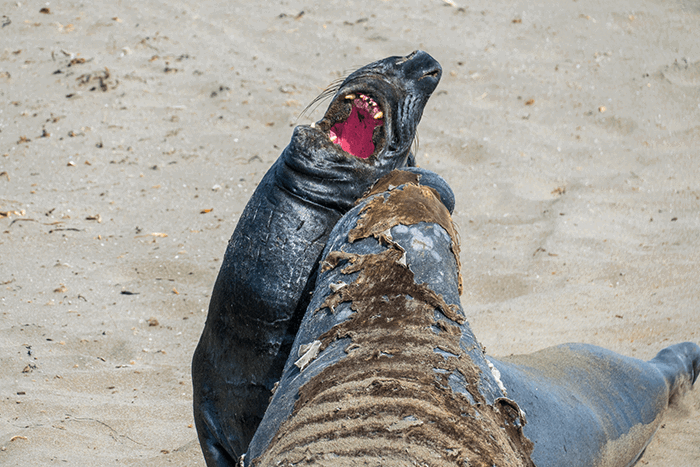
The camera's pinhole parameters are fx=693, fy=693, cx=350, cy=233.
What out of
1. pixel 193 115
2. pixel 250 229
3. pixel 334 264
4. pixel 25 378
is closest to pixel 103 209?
pixel 193 115

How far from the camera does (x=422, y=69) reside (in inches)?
66.2

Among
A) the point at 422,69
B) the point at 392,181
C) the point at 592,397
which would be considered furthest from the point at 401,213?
the point at 592,397

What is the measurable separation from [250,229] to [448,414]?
0.84 meters

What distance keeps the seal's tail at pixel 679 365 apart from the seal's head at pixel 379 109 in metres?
1.53

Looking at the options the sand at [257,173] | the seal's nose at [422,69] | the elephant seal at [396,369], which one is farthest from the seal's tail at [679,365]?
the seal's nose at [422,69]

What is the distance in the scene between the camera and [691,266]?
362 centimetres

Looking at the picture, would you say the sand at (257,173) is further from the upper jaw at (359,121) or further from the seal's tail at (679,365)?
the upper jaw at (359,121)

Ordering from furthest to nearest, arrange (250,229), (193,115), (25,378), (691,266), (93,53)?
(93,53)
(193,115)
(691,266)
(25,378)
(250,229)

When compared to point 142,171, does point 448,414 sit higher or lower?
higher

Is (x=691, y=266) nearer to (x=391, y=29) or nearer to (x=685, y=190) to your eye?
(x=685, y=190)

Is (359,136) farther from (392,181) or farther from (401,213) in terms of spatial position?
(401,213)

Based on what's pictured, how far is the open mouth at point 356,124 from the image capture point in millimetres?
1594

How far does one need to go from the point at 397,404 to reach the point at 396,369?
0.07 metres

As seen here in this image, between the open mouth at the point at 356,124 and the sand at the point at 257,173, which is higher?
the open mouth at the point at 356,124
